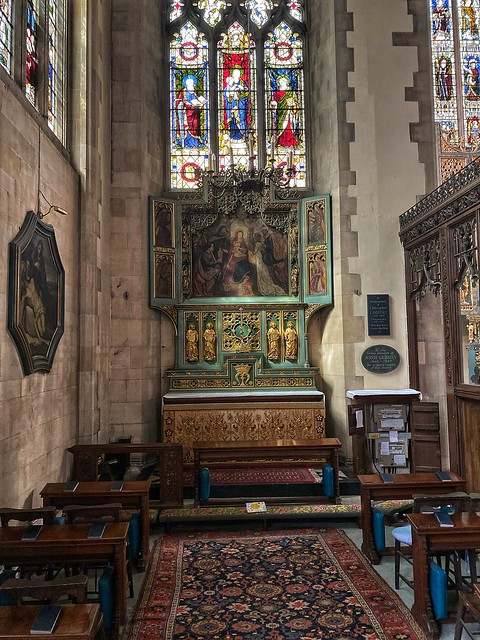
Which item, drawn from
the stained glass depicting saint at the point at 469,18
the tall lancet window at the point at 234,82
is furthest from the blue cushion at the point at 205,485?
Result: the stained glass depicting saint at the point at 469,18

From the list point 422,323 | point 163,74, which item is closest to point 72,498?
point 422,323

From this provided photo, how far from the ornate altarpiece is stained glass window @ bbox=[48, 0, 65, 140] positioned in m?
2.90

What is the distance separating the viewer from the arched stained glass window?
40.9 feet

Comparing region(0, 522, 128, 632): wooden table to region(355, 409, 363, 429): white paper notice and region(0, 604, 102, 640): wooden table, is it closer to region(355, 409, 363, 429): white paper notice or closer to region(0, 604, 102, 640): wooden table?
region(0, 604, 102, 640): wooden table

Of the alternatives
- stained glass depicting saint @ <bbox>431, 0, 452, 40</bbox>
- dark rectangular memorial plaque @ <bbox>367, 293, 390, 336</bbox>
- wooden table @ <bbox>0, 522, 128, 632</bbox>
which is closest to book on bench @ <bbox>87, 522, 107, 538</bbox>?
wooden table @ <bbox>0, 522, 128, 632</bbox>

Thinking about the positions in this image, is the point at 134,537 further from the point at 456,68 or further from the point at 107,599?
the point at 456,68

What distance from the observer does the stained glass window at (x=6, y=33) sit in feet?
22.3

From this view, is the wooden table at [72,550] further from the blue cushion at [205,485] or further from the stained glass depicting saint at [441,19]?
the stained glass depicting saint at [441,19]

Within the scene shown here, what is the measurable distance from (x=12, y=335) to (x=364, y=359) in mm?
6927

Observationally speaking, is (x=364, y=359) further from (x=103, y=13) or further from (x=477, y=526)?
(x=103, y=13)

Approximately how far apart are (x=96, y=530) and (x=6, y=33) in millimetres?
5835

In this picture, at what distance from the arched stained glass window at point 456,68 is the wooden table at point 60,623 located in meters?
11.8

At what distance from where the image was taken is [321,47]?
12484mm

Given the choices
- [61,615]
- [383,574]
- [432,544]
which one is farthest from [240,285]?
[61,615]
